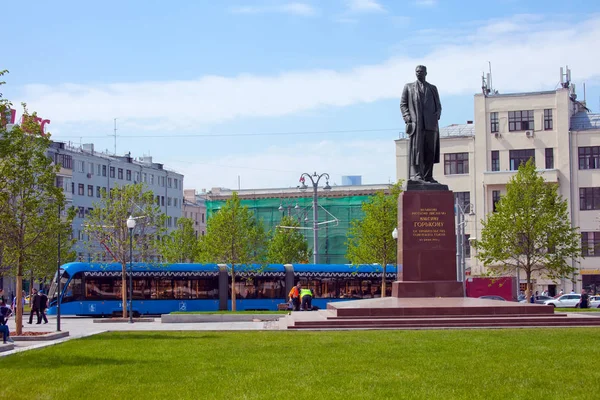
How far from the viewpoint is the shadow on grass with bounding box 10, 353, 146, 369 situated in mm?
17344

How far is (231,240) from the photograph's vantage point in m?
56.9

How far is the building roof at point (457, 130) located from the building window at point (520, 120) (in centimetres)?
568

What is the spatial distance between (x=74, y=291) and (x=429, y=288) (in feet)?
81.7

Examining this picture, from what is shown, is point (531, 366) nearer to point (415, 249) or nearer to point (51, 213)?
point (415, 249)

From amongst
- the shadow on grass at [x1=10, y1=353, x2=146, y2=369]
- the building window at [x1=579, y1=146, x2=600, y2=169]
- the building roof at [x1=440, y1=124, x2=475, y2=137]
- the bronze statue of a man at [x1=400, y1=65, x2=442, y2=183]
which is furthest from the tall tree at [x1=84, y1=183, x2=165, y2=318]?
the building window at [x1=579, y1=146, x2=600, y2=169]

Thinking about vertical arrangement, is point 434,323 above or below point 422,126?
below

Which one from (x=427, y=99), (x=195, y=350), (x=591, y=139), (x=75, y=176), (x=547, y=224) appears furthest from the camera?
(x=75, y=176)

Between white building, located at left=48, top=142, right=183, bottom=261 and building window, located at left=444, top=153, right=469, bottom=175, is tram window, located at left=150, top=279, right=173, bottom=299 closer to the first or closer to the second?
building window, located at left=444, top=153, right=469, bottom=175

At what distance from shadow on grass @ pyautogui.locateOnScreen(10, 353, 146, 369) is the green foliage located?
5694cm

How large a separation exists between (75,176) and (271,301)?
50274mm

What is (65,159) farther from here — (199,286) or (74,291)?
(74,291)

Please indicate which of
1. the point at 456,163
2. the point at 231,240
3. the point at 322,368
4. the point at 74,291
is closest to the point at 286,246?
the point at 456,163

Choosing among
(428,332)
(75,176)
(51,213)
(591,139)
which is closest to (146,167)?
(75,176)

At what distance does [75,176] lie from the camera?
96.9 meters
